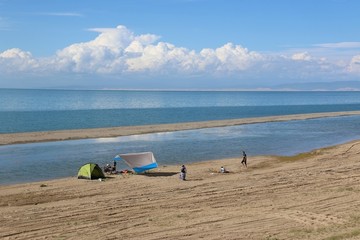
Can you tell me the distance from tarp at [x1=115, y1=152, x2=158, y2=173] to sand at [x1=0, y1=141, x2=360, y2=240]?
0.71 meters

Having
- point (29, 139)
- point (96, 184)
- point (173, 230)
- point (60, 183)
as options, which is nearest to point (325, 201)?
point (173, 230)

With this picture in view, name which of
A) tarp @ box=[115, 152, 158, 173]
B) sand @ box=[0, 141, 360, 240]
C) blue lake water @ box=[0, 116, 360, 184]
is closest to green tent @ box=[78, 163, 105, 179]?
sand @ box=[0, 141, 360, 240]

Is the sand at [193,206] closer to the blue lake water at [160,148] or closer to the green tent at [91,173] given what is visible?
the green tent at [91,173]

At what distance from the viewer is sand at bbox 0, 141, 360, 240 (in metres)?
19.5

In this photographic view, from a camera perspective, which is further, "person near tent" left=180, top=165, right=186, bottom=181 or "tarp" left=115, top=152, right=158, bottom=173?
"tarp" left=115, top=152, right=158, bottom=173

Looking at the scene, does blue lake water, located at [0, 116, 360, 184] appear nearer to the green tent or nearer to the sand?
the green tent

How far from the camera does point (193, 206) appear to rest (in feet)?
79.4

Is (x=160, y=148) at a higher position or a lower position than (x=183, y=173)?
lower

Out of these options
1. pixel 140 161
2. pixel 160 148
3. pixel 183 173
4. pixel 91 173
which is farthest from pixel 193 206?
pixel 160 148

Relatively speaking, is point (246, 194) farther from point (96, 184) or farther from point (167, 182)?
point (96, 184)

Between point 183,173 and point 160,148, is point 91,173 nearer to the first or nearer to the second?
point 183,173

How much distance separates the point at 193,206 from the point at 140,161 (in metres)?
12.9

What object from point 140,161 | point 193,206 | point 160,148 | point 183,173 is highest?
point 140,161

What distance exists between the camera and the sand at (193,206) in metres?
19.5
